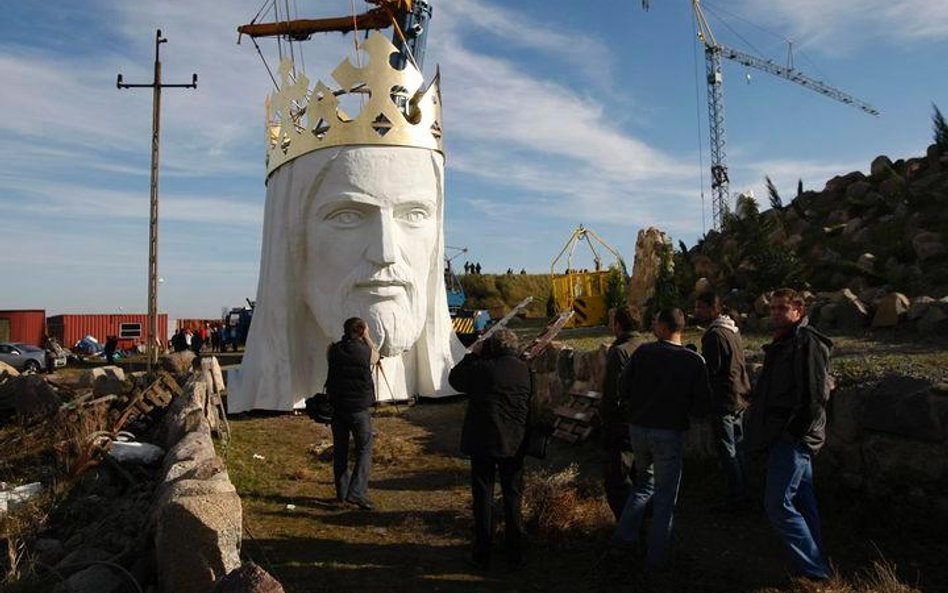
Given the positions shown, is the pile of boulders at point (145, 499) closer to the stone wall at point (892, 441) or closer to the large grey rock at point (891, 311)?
the stone wall at point (892, 441)

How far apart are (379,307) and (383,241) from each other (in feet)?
2.86

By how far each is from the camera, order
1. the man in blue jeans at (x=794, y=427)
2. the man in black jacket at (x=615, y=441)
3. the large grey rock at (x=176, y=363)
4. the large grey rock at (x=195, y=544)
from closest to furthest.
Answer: the large grey rock at (x=195, y=544) < the man in blue jeans at (x=794, y=427) < the man in black jacket at (x=615, y=441) < the large grey rock at (x=176, y=363)

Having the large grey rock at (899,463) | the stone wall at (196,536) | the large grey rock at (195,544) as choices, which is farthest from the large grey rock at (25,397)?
the large grey rock at (899,463)

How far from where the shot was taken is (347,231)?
1008 centimetres

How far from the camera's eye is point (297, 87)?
421 inches

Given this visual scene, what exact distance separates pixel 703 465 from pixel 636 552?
6.21 ft

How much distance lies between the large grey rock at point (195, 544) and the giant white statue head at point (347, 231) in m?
6.08

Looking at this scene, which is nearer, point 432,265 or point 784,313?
point 784,313

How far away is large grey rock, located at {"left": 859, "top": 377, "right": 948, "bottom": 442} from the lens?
4.42m

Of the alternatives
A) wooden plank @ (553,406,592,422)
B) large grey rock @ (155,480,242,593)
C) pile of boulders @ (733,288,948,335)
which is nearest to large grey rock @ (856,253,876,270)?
pile of boulders @ (733,288,948,335)

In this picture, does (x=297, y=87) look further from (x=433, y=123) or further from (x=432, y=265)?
(x=432, y=265)

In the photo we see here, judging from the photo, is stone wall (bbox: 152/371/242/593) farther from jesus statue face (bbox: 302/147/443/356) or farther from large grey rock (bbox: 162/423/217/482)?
jesus statue face (bbox: 302/147/443/356)

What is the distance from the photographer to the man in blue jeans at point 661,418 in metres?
4.30

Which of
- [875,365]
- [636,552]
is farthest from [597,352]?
[636,552]
